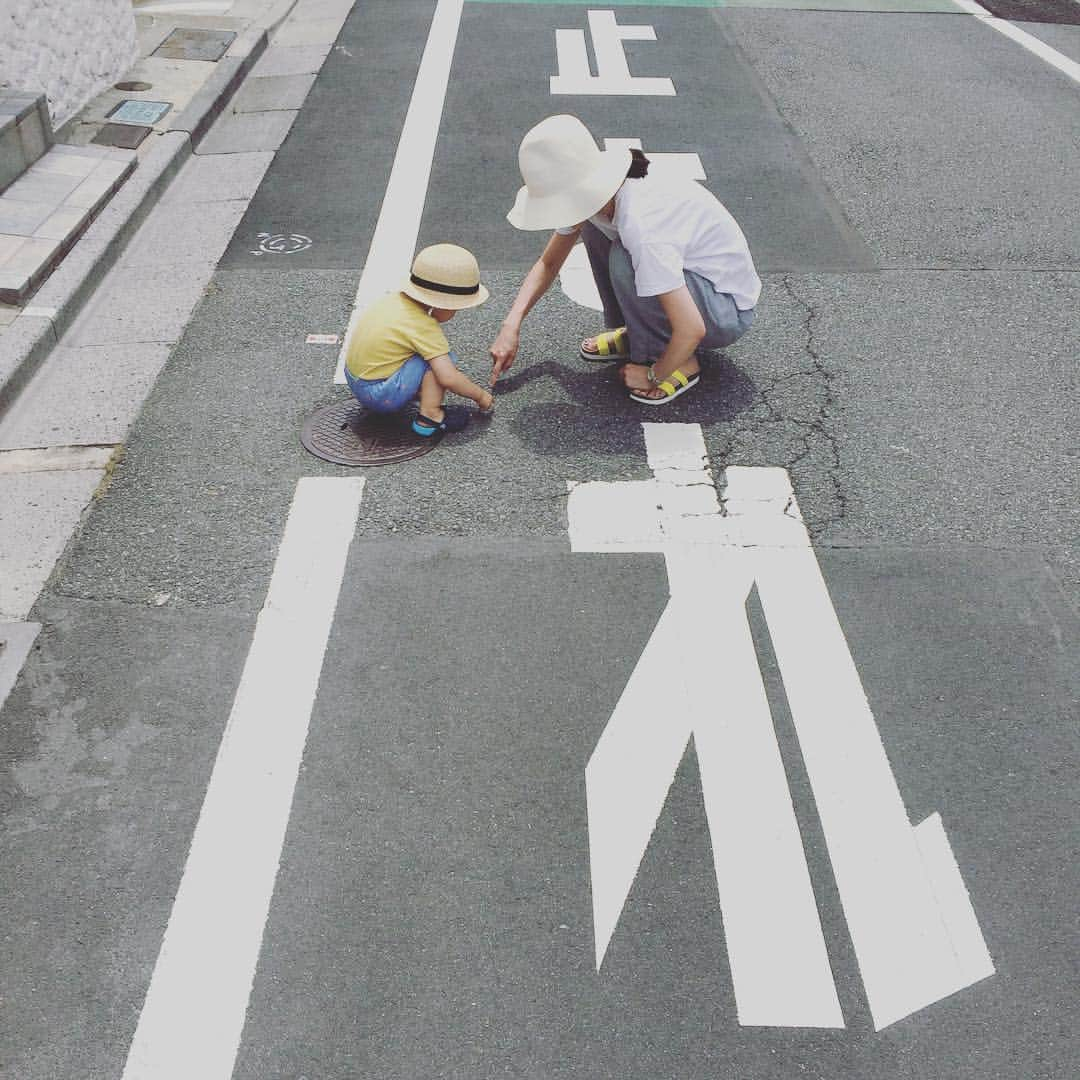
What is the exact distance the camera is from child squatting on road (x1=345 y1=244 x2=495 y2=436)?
470 cm

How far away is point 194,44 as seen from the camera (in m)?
9.94

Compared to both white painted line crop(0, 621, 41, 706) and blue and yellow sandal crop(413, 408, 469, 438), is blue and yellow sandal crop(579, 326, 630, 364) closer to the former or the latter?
blue and yellow sandal crop(413, 408, 469, 438)

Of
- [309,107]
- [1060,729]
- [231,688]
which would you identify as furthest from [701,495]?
[309,107]

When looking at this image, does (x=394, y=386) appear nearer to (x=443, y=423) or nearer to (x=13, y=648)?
(x=443, y=423)

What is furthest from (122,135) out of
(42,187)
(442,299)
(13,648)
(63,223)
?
(13,648)

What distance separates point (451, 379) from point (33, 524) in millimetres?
1709

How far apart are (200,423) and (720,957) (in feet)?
10.8

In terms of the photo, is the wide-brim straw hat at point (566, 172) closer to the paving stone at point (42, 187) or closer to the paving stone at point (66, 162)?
the paving stone at point (42, 187)

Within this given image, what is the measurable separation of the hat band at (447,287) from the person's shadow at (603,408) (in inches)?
27.4

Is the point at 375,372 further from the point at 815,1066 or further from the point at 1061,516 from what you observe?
the point at 815,1066

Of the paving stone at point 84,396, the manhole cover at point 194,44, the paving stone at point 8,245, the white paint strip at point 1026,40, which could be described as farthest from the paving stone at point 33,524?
the white paint strip at point 1026,40

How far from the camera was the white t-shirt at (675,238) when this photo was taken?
4906 mm

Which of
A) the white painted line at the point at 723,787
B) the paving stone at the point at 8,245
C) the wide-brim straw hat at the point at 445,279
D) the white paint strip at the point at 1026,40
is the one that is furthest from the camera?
the white paint strip at the point at 1026,40

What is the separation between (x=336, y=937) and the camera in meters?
3.06
